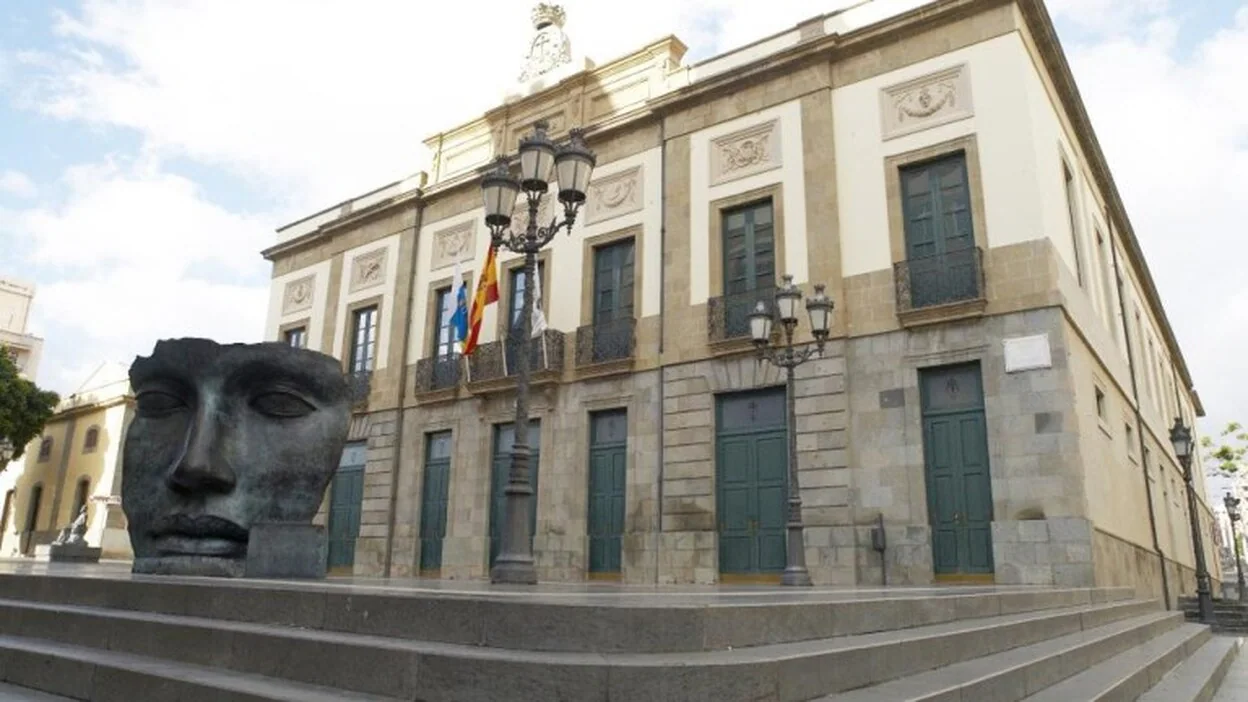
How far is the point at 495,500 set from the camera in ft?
55.8

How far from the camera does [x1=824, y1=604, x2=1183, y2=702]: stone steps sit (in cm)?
331

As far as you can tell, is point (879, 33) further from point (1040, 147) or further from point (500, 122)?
point (500, 122)

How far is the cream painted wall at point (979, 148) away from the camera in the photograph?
1230 cm

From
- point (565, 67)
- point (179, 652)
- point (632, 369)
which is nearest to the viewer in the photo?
point (179, 652)

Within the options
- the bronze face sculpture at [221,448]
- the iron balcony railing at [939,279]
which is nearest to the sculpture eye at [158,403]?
the bronze face sculpture at [221,448]

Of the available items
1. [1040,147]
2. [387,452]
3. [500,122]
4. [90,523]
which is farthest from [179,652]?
[90,523]

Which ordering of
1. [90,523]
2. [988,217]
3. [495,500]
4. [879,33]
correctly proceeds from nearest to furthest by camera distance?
1. [988,217]
2. [879,33]
3. [495,500]
4. [90,523]

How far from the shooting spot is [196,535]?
A: 22.1 feet

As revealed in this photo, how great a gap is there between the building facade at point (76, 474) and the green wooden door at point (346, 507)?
15.2 m

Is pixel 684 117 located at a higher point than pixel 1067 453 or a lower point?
higher

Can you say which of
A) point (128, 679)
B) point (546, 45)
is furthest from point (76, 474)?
point (128, 679)

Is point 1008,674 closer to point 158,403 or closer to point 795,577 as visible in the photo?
point 795,577

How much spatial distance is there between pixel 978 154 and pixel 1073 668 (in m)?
9.11

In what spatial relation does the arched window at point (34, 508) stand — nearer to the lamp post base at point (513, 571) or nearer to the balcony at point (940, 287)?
the lamp post base at point (513, 571)
